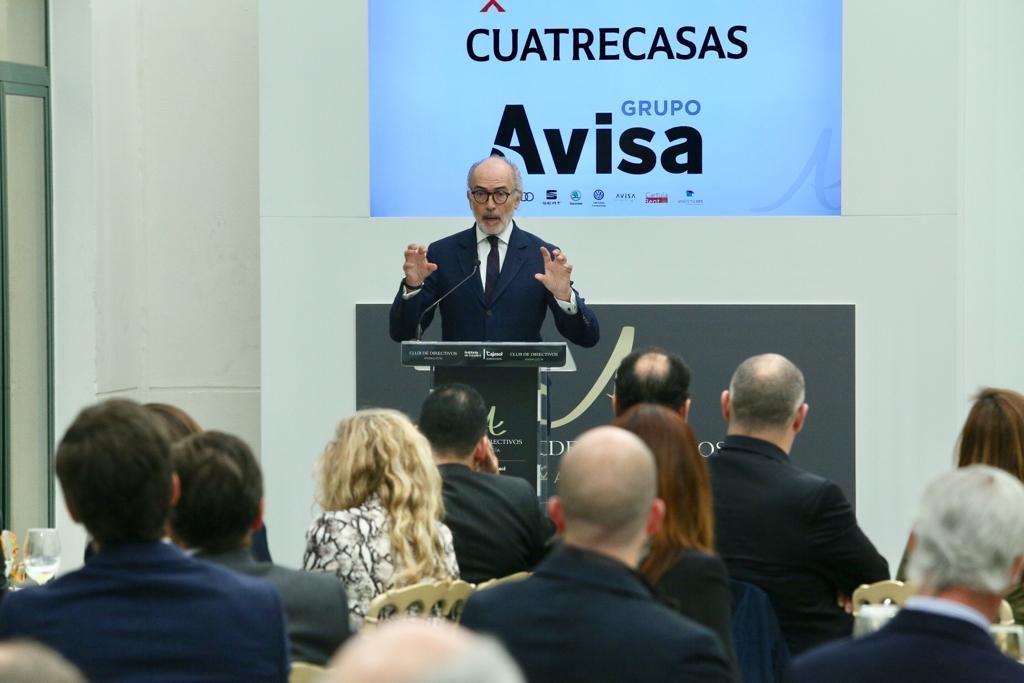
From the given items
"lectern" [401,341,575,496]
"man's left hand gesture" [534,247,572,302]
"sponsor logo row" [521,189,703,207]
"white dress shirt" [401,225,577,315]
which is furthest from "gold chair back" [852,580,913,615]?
"sponsor logo row" [521,189,703,207]

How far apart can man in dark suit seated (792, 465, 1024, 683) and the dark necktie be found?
3528mm

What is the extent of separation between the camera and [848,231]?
7.74 meters

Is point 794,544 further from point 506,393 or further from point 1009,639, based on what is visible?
point 506,393

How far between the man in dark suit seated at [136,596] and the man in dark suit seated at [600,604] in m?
0.39

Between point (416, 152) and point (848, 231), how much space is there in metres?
2.28

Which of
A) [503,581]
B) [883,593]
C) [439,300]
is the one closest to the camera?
[503,581]

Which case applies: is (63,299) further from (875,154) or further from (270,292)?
(875,154)

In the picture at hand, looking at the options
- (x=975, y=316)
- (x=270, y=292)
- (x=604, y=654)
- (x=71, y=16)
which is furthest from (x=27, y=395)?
(x=604, y=654)

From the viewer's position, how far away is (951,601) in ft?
7.52

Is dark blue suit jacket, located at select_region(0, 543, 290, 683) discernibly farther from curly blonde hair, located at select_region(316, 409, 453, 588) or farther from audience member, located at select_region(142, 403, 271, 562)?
curly blonde hair, located at select_region(316, 409, 453, 588)

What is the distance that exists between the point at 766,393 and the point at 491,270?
6.73 ft

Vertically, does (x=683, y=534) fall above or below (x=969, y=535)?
below

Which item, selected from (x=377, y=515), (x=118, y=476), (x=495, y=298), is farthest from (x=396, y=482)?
(x=495, y=298)

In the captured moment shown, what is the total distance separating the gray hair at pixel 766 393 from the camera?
12.9 ft
